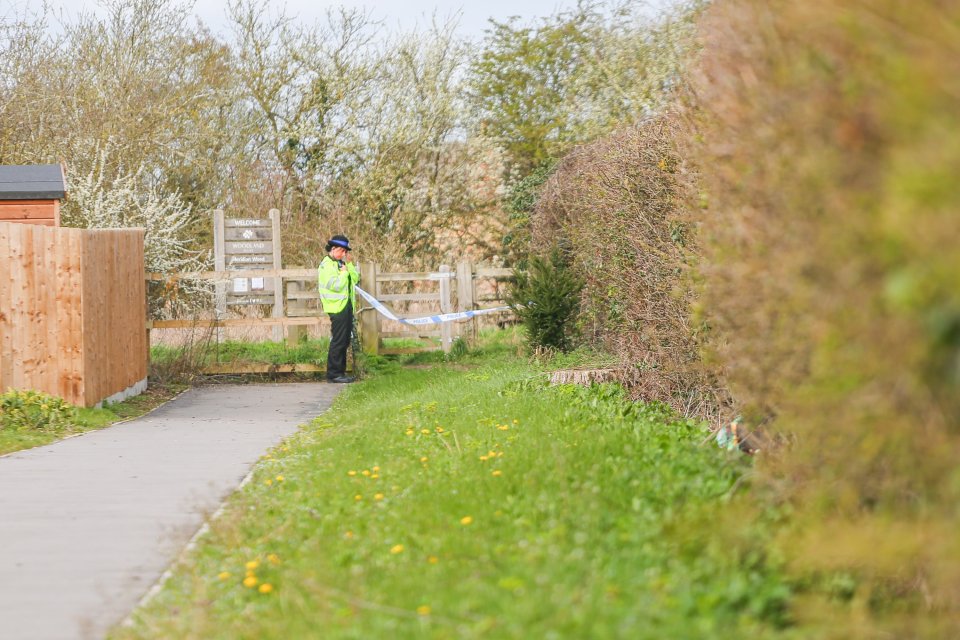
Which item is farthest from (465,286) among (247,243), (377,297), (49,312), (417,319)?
(49,312)

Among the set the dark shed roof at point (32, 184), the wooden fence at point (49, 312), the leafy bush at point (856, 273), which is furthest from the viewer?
the dark shed roof at point (32, 184)

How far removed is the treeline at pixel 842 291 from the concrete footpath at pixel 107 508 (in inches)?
118

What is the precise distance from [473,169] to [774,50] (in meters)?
22.5

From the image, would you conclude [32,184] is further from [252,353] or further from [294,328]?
[294,328]

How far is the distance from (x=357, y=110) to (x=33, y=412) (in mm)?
15815

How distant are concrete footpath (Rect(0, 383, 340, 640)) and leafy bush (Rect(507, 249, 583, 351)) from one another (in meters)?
3.62

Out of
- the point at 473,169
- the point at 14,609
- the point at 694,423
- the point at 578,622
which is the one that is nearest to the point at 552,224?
the point at 694,423

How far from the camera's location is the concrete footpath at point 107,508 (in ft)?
18.1

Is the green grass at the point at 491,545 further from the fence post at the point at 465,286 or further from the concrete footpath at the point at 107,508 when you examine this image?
the fence post at the point at 465,286

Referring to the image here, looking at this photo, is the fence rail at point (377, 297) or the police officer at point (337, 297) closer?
A: the police officer at point (337, 297)

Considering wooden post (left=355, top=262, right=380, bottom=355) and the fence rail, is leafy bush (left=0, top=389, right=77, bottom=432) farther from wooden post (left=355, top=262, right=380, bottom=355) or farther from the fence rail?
wooden post (left=355, top=262, right=380, bottom=355)

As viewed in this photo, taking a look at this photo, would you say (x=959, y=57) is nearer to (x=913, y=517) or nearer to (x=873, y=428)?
(x=873, y=428)

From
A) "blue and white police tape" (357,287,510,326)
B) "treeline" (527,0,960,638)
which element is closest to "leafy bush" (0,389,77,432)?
"blue and white police tape" (357,287,510,326)

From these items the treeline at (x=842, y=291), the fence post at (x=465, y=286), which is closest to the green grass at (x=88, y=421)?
the fence post at (x=465, y=286)
